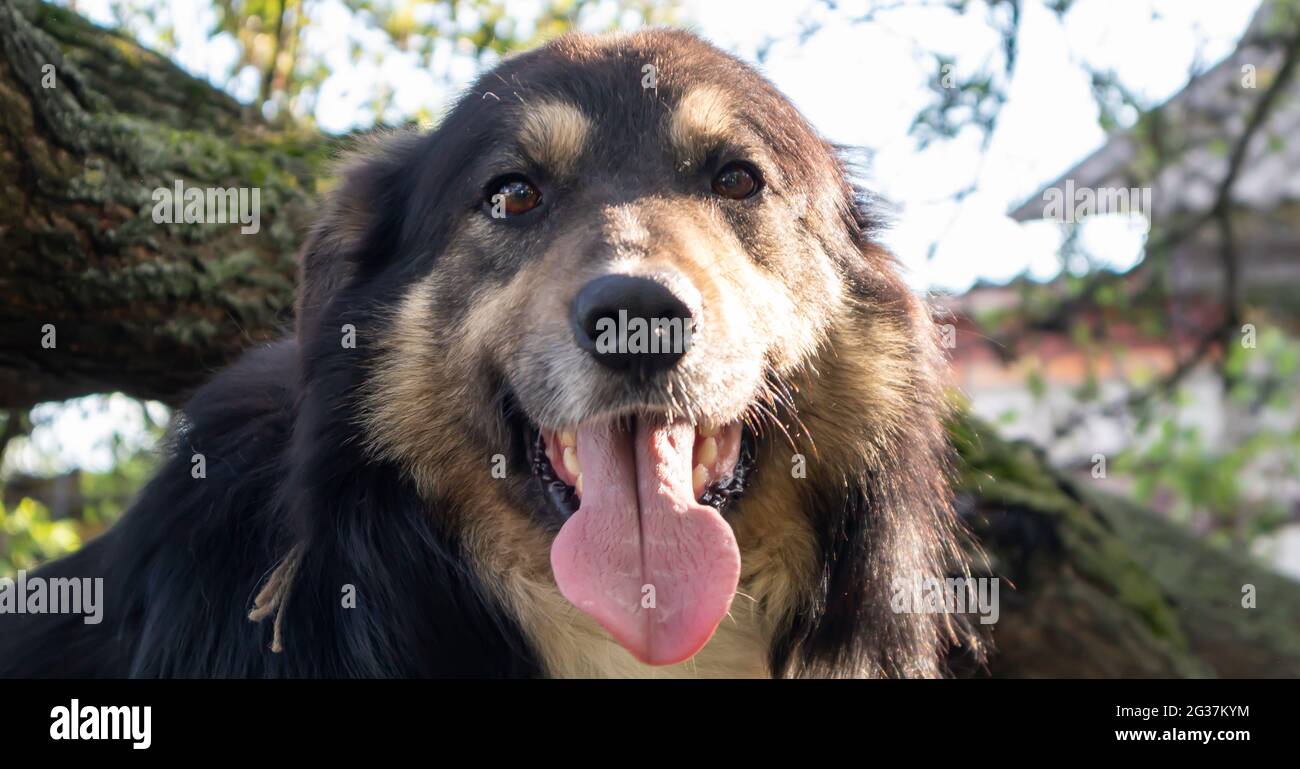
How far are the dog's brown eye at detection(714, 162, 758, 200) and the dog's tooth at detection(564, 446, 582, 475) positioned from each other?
861 millimetres

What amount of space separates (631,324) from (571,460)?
1.74 feet

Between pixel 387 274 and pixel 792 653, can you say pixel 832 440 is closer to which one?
pixel 792 653

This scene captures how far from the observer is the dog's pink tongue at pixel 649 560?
10.1 ft

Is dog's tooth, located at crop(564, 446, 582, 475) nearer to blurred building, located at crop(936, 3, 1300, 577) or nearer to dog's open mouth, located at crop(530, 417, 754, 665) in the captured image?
dog's open mouth, located at crop(530, 417, 754, 665)

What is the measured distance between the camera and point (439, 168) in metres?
3.75

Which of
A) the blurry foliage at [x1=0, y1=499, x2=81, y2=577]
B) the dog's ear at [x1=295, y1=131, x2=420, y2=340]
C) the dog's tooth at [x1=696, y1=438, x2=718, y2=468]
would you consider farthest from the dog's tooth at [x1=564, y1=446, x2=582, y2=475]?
the blurry foliage at [x1=0, y1=499, x2=81, y2=577]

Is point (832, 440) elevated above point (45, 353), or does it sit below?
below

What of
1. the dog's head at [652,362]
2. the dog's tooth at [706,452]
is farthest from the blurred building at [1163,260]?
the dog's tooth at [706,452]

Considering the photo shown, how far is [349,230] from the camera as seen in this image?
391 cm

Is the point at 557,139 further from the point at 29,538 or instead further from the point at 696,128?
the point at 29,538

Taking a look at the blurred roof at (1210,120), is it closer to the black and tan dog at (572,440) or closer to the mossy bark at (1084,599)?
the mossy bark at (1084,599)
